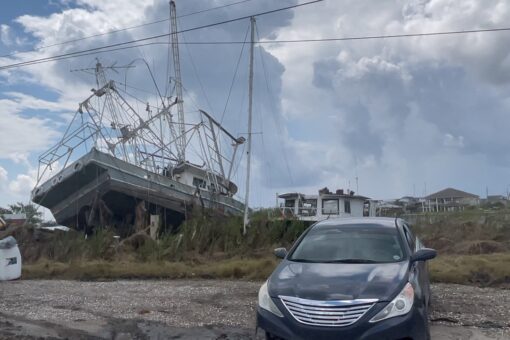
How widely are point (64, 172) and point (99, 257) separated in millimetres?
7258

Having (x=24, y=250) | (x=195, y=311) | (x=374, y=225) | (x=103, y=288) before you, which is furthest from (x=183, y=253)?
(x=374, y=225)

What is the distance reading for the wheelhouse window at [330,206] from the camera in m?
26.3

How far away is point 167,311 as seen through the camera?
9.73 metres

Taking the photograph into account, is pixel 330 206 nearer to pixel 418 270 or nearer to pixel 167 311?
pixel 167 311

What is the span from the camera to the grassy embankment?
15203mm

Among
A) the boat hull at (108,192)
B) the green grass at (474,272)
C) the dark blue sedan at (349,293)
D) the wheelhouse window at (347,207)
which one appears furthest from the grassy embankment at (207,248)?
the dark blue sedan at (349,293)

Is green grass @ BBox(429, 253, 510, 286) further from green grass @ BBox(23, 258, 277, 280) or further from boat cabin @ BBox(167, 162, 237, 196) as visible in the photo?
boat cabin @ BBox(167, 162, 237, 196)

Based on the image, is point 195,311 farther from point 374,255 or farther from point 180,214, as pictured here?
point 180,214

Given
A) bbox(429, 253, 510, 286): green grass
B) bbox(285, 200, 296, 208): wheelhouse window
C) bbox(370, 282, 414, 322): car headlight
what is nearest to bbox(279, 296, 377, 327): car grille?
bbox(370, 282, 414, 322): car headlight

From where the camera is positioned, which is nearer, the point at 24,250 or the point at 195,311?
the point at 195,311

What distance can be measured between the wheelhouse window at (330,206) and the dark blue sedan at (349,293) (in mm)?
18654

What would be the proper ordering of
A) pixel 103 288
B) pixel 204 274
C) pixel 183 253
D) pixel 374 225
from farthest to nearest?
pixel 183 253, pixel 204 274, pixel 103 288, pixel 374 225

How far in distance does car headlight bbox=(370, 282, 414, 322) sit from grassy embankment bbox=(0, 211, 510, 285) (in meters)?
7.95

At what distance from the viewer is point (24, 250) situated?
2033 cm
